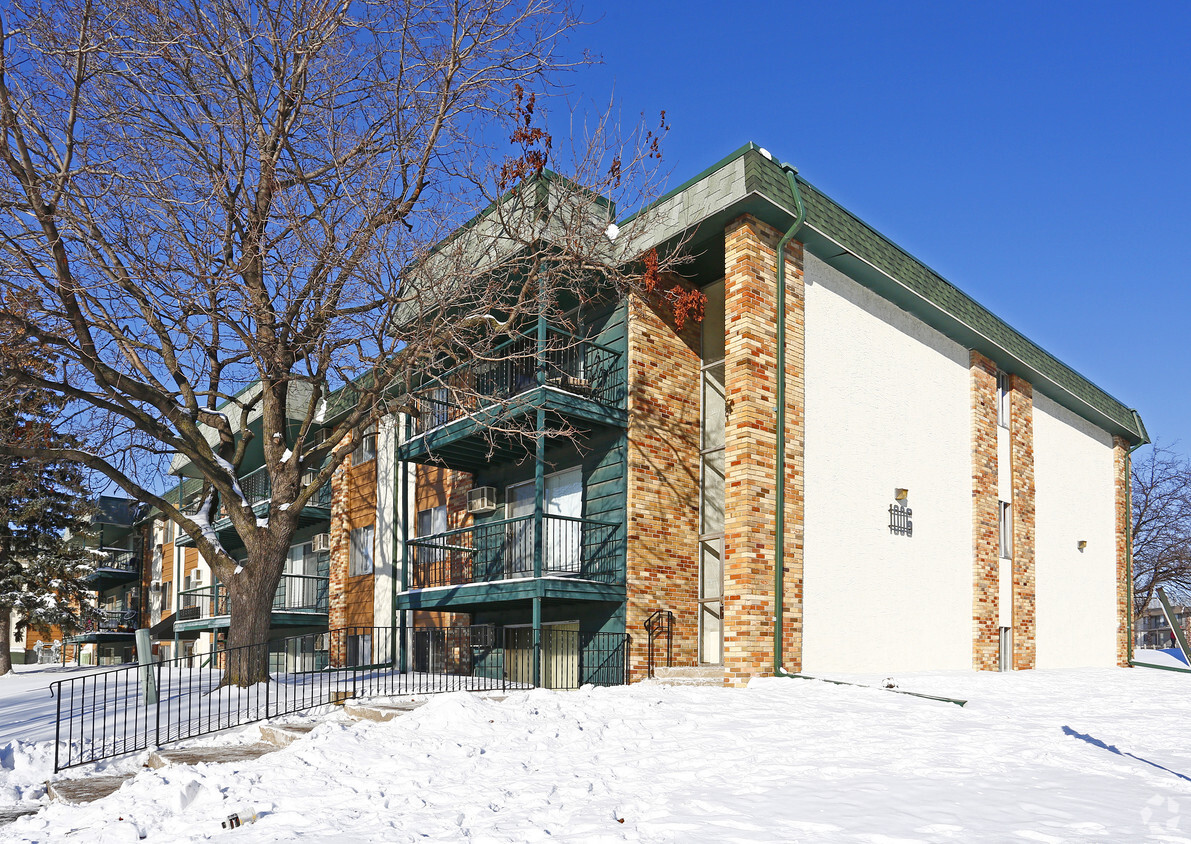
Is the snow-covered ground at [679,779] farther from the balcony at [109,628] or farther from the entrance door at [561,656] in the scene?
the balcony at [109,628]

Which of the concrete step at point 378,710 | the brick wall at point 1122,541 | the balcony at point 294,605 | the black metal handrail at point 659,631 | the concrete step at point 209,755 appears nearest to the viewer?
the concrete step at point 209,755

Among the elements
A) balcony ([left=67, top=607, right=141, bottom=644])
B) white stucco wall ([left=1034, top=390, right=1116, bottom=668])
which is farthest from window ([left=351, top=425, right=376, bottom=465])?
balcony ([left=67, top=607, right=141, bottom=644])

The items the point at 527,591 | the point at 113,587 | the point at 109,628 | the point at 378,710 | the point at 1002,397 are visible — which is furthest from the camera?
the point at 113,587

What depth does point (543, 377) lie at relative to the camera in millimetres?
14469

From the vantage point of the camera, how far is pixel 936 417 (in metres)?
17.7

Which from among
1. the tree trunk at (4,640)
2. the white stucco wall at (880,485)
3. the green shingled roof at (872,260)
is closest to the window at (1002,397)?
the green shingled roof at (872,260)

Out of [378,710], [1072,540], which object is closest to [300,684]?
[378,710]

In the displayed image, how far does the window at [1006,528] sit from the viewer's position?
64.9 feet

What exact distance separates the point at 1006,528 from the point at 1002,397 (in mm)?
3100

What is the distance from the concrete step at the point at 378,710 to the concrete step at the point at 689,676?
4.14 metres

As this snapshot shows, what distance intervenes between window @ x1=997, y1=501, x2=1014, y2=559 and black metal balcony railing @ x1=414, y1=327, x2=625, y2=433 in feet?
31.8

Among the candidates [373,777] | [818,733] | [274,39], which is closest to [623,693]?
[818,733]

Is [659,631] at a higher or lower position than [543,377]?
lower

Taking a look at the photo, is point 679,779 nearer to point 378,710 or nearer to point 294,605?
point 378,710
